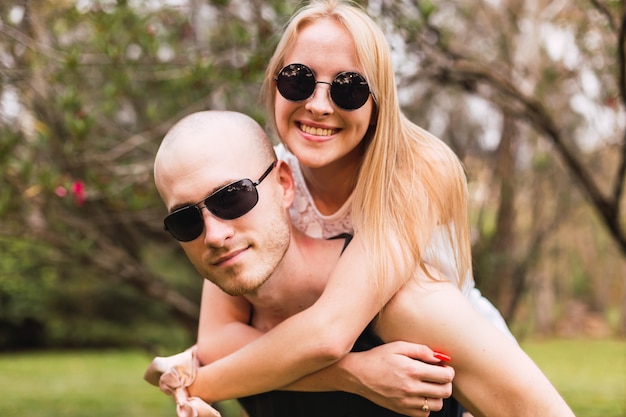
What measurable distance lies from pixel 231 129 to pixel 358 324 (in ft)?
2.79

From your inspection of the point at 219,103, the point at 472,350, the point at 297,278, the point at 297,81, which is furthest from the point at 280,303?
the point at 219,103

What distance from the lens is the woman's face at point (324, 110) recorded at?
2.82 m

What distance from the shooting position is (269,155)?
9.29ft

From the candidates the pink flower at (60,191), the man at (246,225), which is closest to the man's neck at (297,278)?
the man at (246,225)

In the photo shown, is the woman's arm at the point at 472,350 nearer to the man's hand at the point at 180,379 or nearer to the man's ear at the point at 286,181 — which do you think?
the man's ear at the point at 286,181

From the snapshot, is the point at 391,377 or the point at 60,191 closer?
the point at 391,377

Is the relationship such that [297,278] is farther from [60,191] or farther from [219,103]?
[219,103]

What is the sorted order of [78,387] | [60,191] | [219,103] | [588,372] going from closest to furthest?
[60,191] → [219,103] → [78,387] → [588,372]

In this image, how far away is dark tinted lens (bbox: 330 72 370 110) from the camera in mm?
2795

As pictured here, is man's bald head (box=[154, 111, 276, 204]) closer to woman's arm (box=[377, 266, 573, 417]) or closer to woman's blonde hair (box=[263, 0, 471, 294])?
woman's blonde hair (box=[263, 0, 471, 294])

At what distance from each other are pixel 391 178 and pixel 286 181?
409mm

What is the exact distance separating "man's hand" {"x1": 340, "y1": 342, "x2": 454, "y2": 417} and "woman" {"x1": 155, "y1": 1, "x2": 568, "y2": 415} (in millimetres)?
74

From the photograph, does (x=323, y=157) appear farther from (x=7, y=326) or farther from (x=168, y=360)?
(x=7, y=326)

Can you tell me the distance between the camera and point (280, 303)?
2.99 meters
